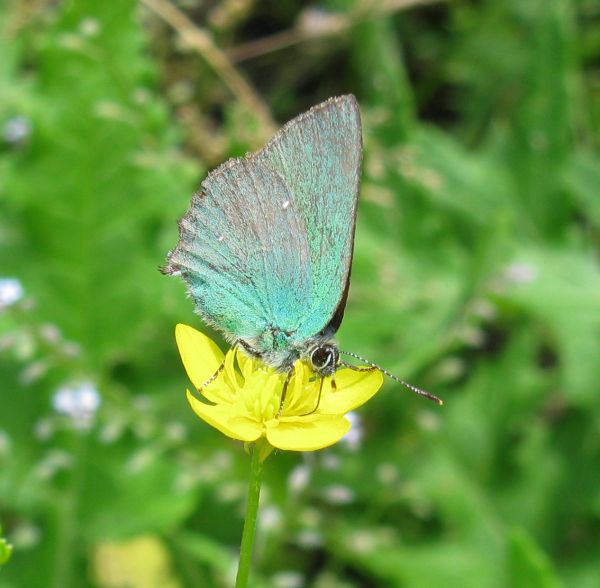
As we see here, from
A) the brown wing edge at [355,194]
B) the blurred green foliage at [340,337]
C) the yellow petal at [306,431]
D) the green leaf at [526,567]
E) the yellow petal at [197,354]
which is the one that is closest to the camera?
the yellow petal at [306,431]

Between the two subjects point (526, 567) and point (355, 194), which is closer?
point (355, 194)

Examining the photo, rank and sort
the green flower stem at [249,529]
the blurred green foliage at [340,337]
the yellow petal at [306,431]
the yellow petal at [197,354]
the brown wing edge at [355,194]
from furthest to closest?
1. the blurred green foliage at [340,337]
2. the brown wing edge at [355,194]
3. the yellow petal at [197,354]
4. the yellow petal at [306,431]
5. the green flower stem at [249,529]

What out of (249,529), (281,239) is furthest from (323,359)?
(249,529)

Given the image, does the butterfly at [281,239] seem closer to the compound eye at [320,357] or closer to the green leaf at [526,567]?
the compound eye at [320,357]

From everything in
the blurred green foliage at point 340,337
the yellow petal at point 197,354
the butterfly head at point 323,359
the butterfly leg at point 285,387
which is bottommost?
the blurred green foliage at point 340,337

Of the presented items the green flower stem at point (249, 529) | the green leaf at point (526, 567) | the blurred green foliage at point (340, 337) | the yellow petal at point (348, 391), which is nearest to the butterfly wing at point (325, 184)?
the yellow petal at point (348, 391)

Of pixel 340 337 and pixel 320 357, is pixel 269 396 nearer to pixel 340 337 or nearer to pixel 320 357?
pixel 320 357

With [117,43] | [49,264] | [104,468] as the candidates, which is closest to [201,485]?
[104,468]
